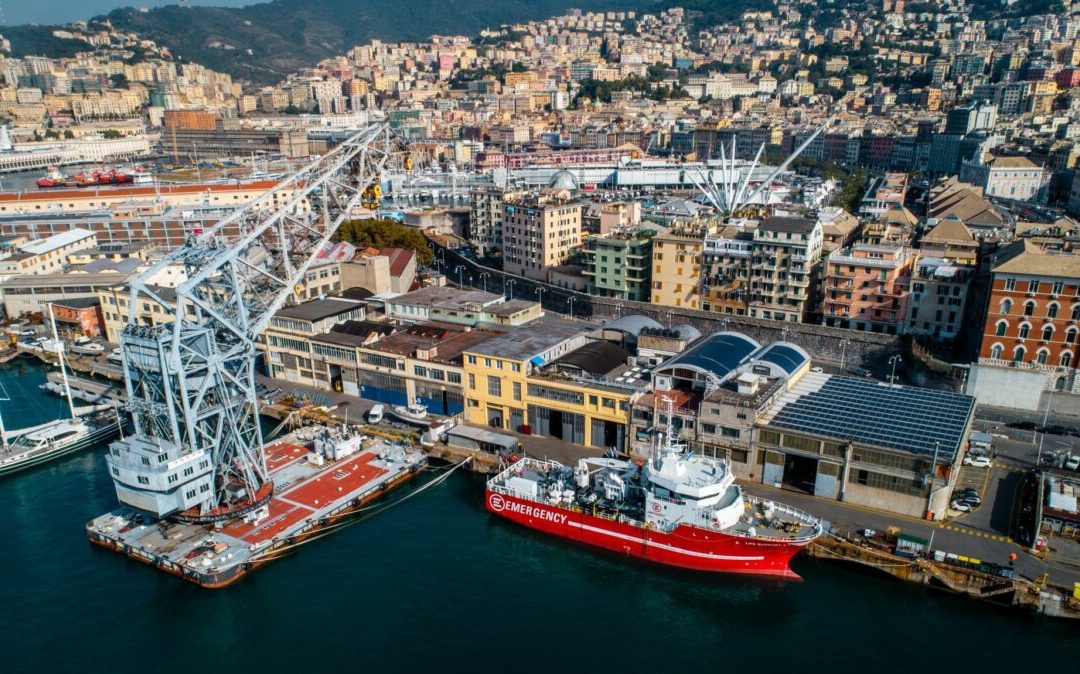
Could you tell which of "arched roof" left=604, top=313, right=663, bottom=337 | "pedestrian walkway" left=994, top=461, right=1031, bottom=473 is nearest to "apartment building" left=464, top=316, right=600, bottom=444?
"arched roof" left=604, top=313, right=663, bottom=337

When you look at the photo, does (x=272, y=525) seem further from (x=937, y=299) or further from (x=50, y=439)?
(x=937, y=299)

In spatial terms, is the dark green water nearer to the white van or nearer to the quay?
the quay

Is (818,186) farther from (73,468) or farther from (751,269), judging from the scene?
(73,468)

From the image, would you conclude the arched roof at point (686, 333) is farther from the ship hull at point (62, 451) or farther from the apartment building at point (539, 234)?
the ship hull at point (62, 451)

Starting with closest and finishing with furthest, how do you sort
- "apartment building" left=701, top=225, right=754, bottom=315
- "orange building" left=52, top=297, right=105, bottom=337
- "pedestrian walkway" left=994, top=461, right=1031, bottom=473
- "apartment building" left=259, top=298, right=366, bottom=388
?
"pedestrian walkway" left=994, top=461, right=1031, bottom=473 < "apartment building" left=259, top=298, right=366, bottom=388 < "apartment building" left=701, top=225, right=754, bottom=315 < "orange building" left=52, top=297, right=105, bottom=337

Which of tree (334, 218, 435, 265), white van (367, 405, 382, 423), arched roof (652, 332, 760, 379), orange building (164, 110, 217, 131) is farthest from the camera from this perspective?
orange building (164, 110, 217, 131)

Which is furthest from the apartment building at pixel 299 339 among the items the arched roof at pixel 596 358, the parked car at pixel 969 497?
the parked car at pixel 969 497
